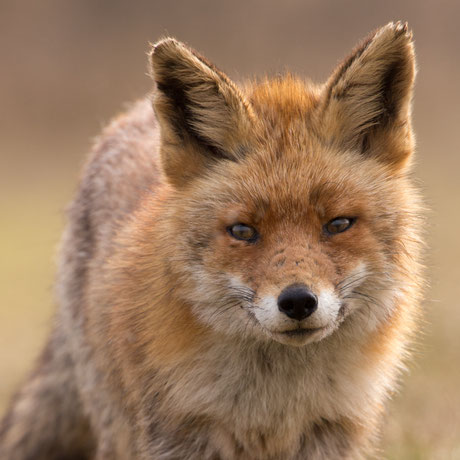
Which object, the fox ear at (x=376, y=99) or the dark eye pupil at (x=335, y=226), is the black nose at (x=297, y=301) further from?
the fox ear at (x=376, y=99)

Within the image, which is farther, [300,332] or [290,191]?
[290,191]

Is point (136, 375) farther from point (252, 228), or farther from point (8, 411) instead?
point (8, 411)

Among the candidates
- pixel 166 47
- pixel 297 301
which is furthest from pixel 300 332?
pixel 166 47

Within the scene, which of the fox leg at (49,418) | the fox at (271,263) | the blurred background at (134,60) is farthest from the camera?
the blurred background at (134,60)

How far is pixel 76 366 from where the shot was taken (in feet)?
22.3

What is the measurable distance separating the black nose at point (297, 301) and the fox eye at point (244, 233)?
498mm

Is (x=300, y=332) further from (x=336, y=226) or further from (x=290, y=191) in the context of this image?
(x=290, y=191)

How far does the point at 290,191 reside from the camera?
4.78m

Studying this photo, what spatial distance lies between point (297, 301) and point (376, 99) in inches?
62.2

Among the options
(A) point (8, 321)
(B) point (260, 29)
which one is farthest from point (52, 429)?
(B) point (260, 29)

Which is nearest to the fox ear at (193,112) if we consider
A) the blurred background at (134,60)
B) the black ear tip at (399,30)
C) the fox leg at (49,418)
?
the black ear tip at (399,30)

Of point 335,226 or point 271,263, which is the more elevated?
point 335,226

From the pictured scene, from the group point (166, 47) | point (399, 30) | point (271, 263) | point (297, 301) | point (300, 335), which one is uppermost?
point (166, 47)

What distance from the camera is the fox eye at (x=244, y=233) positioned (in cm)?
475
